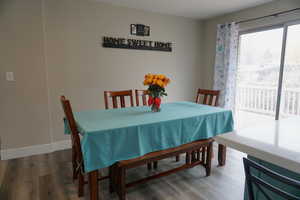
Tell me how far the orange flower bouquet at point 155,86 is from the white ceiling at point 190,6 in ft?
5.49

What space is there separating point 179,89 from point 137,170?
2300mm

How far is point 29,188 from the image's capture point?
2.08 m

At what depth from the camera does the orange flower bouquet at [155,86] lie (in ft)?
7.11

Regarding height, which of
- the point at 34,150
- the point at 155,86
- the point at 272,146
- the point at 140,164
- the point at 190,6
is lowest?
the point at 34,150

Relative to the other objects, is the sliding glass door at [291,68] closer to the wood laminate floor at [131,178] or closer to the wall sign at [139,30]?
the wood laminate floor at [131,178]

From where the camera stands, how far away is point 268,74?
11.3ft

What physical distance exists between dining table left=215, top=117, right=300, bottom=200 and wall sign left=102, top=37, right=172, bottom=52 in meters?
2.79

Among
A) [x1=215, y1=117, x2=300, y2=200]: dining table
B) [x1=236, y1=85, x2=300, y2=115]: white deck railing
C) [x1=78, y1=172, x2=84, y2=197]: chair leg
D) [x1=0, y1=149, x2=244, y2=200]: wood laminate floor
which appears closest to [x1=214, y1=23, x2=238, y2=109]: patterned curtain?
[x1=236, y1=85, x2=300, y2=115]: white deck railing

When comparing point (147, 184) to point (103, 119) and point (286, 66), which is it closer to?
point (103, 119)

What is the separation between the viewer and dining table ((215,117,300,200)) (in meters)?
0.81

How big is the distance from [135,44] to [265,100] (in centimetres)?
287

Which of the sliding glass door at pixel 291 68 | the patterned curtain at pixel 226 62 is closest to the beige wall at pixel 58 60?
the patterned curtain at pixel 226 62

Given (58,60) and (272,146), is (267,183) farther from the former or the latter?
(58,60)

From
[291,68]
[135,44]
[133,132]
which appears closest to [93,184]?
[133,132]
